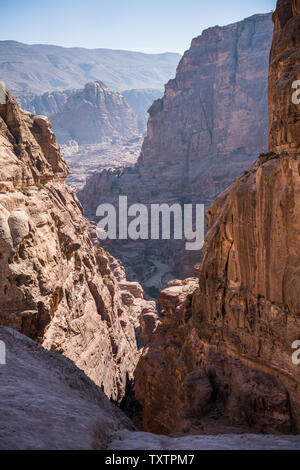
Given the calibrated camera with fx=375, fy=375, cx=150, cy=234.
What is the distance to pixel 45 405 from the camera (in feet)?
33.2

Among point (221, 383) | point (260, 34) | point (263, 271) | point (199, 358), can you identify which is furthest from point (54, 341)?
point (260, 34)

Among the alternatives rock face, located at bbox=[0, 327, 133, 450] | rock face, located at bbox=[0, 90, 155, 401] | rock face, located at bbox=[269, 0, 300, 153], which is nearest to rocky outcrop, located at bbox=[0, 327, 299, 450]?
rock face, located at bbox=[0, 327, 133, 450]

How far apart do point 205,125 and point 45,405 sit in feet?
330

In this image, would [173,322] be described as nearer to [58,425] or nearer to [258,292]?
[258,292]

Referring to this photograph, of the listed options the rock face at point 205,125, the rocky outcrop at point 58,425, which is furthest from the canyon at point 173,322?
the rock face at point 205,125

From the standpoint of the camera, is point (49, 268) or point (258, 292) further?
point (49, 268)

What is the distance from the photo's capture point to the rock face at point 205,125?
9331 cm

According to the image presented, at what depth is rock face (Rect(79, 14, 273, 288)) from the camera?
3674 inches

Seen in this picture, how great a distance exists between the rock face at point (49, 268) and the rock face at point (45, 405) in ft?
11.9

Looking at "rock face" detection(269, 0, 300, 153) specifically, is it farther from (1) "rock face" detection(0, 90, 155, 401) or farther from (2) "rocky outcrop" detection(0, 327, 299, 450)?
(1) "rock face" detection(0, 90, 155, 401)

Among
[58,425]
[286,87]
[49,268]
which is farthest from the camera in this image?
[49,268]

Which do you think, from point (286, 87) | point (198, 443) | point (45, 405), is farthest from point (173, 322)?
point (286, 87)

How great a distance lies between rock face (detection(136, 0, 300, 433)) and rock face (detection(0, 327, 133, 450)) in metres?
5.69
